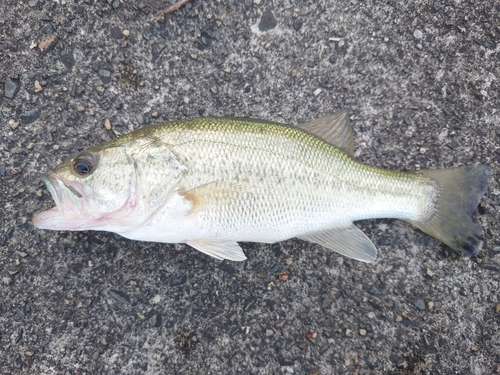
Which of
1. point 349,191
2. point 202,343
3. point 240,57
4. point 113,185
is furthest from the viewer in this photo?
A: point 240,57

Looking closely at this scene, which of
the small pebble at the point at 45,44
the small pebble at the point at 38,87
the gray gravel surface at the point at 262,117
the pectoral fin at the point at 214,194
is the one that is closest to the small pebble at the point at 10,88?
the gray gravel surface at the point at 262,117

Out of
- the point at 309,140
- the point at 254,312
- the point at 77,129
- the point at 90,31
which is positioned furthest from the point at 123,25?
the point at 254,312

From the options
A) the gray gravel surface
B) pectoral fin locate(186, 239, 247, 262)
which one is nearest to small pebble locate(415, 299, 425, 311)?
the gray gravel surface

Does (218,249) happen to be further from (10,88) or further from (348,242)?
(10,88)

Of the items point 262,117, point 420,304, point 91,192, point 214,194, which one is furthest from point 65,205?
point 420,304

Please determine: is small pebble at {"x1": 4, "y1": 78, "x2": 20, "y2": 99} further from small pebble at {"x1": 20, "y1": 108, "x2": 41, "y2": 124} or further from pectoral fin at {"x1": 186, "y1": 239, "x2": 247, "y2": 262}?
pectoral fin at {"x1": 186, "y1": 239, "x2": 247, "y2": 262}

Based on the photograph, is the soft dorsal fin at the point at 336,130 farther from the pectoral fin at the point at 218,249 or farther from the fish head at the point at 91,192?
the fish head at the point at 91,192

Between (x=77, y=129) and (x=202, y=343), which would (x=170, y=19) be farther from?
(x=202, y=343)
